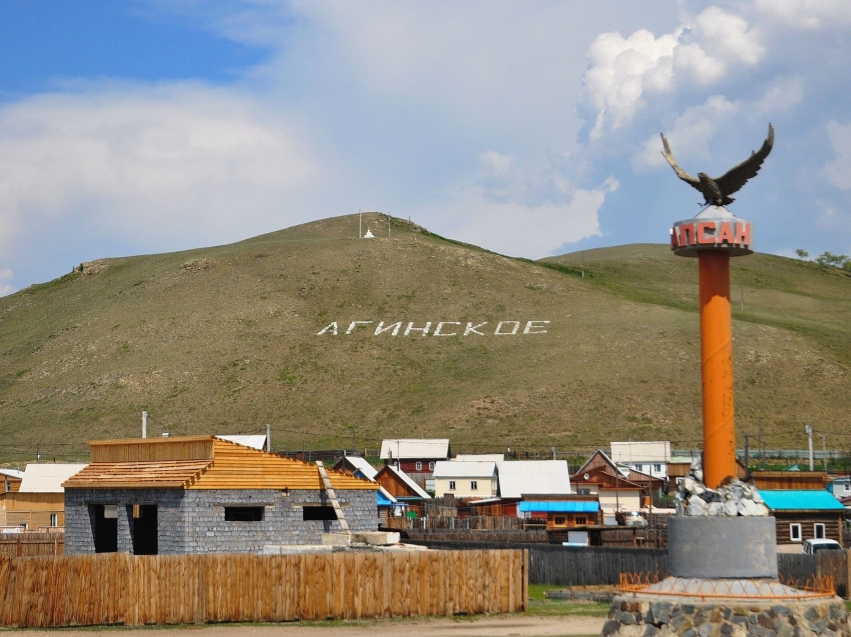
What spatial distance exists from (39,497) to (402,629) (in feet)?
145

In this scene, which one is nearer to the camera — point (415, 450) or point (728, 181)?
point (728, 181)

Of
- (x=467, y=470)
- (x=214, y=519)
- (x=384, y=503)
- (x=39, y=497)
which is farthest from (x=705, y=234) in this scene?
(x=39, y=497)

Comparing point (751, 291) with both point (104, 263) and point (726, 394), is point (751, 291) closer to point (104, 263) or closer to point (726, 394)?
point (104, 263)

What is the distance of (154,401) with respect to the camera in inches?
4311

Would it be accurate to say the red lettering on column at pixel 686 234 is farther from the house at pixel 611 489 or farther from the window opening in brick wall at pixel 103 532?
the house at pixel 611 489

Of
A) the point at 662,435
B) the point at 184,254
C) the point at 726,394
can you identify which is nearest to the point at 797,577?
the point at 726,394

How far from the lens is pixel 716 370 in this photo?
22.7 metres

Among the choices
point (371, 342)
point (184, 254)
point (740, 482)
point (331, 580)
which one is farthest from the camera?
point (184, 254)

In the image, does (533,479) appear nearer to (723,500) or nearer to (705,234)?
(705,234)

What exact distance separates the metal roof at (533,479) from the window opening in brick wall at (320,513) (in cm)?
2852

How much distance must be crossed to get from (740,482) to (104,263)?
164 metres

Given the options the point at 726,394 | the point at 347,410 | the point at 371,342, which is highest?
the point at 371,342

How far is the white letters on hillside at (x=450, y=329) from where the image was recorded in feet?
410

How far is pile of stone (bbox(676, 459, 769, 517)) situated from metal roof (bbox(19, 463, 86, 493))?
4905 centimetres
